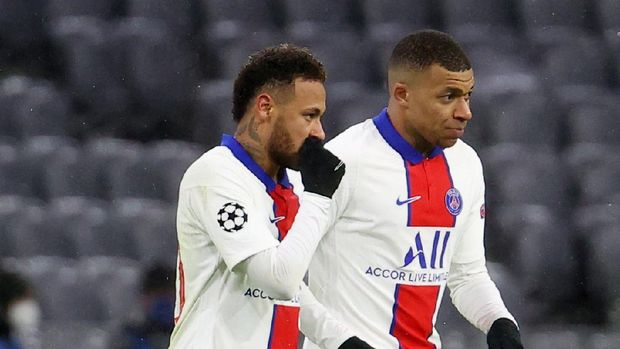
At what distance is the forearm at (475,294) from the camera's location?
4246mm

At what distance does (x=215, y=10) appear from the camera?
29.9ft

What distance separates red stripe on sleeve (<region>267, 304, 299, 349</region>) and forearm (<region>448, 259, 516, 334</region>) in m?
0.62

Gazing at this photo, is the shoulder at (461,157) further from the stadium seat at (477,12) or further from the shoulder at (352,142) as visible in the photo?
the stadium seat at (477,12)

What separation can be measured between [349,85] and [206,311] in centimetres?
477

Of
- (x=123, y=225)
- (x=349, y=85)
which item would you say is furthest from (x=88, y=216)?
(x=349, y=85)

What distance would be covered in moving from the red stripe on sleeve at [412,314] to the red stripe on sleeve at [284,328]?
0.36 m

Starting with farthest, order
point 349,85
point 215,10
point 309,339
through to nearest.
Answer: point 215,10
point 349,85
point 309,339

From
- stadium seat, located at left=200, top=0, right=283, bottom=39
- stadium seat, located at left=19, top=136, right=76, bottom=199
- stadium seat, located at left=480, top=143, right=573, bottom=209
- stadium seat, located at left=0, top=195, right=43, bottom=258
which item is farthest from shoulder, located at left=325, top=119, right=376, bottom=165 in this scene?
stadium seat, located at left=19, top=136, right=76, bottom=199

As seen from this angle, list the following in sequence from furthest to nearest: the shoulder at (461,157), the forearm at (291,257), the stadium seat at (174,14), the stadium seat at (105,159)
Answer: the stadium seat at (174,14)
the stadium seat at (105,159)
the shoulder at (461,157)
the forearm at (291,257)

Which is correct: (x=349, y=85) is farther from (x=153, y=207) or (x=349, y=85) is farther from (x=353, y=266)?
(x=353, y=266)

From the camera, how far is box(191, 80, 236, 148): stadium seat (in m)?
8.57

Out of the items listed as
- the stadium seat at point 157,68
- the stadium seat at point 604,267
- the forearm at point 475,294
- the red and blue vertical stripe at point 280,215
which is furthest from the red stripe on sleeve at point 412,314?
the stadium seat at point 157,68

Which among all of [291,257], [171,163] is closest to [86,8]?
[171,163]

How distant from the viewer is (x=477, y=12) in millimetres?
8391
